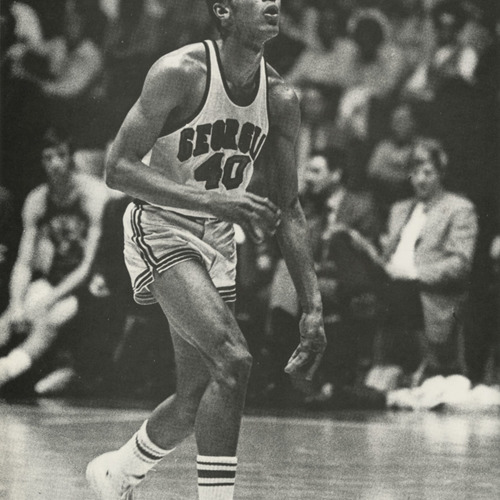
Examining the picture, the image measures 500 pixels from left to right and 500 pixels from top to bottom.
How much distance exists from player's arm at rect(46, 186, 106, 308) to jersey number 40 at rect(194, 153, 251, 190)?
2.83 m

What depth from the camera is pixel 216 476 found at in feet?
10.2

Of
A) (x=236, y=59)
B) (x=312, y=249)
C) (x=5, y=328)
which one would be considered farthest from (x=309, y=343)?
(x=5, y=328)

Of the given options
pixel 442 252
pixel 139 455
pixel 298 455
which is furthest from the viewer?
pixel 442 252

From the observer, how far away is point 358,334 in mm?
6496

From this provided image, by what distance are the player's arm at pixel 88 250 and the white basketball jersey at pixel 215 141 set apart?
2.78 metres

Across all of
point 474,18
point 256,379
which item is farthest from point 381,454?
point 474,18

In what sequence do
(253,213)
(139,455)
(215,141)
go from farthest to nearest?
(139,455) → (215,141) → (253,213)

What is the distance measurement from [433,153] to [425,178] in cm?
17

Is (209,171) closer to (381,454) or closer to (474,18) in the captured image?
(381,454)

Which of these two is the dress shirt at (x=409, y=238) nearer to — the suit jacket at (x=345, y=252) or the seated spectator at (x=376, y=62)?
the suit jacket at (x=345, y=252)

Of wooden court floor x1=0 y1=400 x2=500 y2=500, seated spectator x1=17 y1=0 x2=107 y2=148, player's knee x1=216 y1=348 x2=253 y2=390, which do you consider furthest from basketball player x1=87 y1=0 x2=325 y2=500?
seated spectator x1=17 y1=0 x2=107 y2=148

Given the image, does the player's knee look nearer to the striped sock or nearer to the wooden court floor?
the striped sock

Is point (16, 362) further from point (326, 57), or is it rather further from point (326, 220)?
point (326, 57)

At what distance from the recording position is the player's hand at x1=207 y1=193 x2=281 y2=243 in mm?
3051
